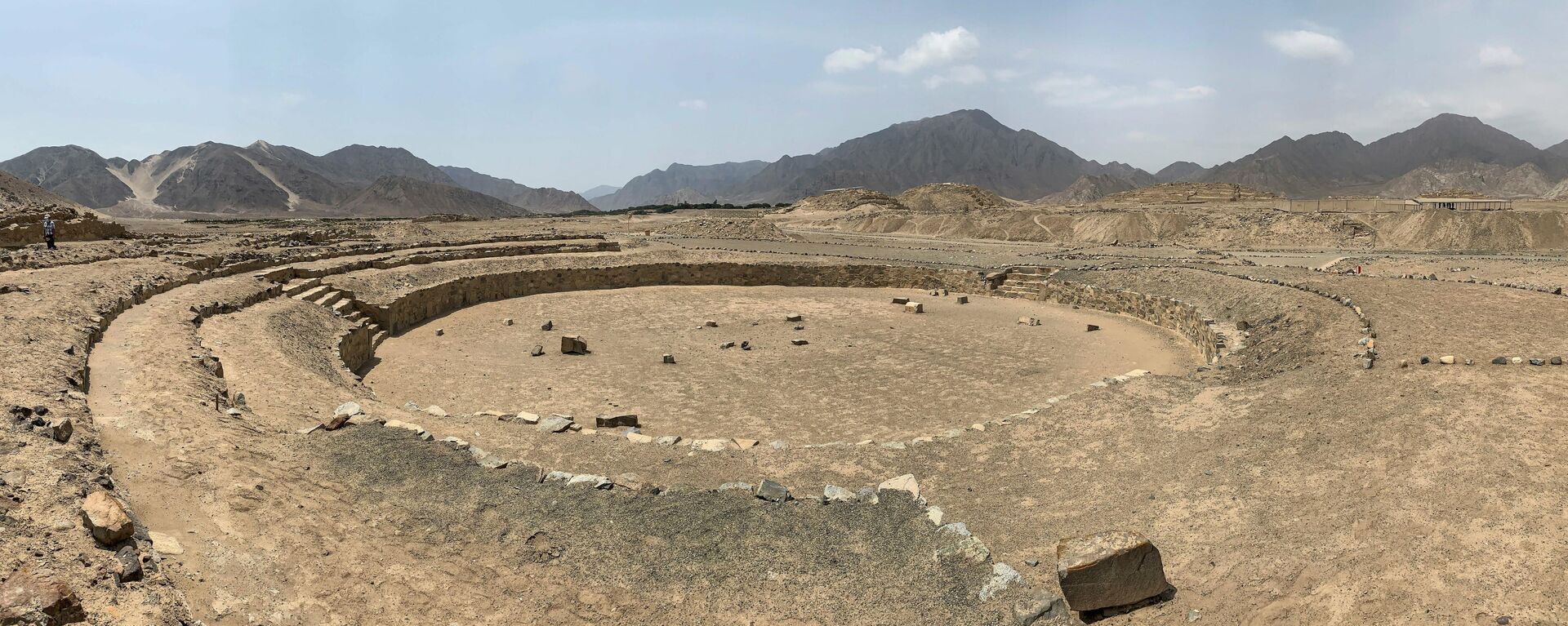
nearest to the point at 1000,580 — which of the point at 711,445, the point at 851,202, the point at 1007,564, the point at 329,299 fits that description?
the point at 1007,564

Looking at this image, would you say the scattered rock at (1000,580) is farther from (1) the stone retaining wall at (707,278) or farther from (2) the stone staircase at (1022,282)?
(1) the stone retaining wall at (707,278)

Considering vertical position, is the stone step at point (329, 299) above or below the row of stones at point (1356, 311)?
below

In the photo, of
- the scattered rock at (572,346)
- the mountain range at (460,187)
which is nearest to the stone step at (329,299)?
the scattered rock at (572,346)

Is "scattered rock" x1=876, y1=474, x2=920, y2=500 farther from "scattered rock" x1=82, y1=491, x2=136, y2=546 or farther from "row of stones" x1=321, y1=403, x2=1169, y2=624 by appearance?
"scattered rock" x1=82, y1=491, x2=136, y2=546

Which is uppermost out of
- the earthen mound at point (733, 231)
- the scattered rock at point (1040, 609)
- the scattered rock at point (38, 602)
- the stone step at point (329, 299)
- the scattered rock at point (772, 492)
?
the earthen mound at point (733, 231)

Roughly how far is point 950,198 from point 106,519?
248 ft

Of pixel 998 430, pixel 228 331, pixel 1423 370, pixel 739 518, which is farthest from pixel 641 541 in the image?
pixel 228 331

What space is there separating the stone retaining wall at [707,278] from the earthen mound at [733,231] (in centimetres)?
1630

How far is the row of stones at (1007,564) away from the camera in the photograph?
16.0 ft

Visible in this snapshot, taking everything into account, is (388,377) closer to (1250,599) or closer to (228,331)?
(228,331)

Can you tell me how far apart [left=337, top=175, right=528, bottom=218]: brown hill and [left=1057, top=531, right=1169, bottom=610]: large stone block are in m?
115

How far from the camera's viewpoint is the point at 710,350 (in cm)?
1497

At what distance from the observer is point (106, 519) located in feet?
14.5

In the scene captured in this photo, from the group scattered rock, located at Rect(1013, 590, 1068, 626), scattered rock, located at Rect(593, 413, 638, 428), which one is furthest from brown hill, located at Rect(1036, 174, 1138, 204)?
scattered rock, located at Rect(1013, 590, 1068, 626)
